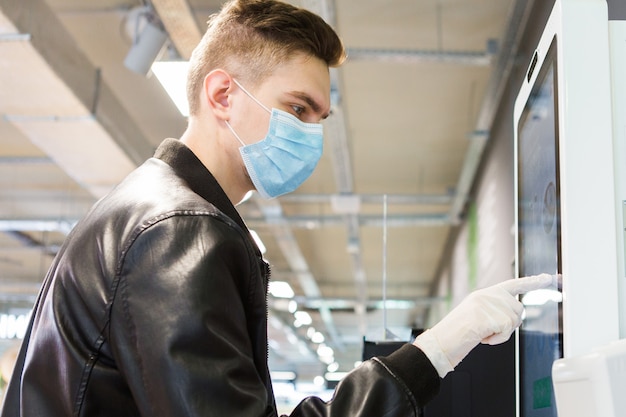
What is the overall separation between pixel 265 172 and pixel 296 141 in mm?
77

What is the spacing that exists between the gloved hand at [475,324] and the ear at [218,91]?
0.51m

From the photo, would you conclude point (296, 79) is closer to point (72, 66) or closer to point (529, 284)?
point (529, 284)

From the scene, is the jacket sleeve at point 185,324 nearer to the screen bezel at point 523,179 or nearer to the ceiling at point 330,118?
the screen bezel at point 523,179

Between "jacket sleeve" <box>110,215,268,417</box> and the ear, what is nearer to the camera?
"jacket sleeve" <box>110,215,268,417</box>

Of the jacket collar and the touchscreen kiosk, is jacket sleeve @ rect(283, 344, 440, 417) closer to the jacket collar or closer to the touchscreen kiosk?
the touchscreen kiosk

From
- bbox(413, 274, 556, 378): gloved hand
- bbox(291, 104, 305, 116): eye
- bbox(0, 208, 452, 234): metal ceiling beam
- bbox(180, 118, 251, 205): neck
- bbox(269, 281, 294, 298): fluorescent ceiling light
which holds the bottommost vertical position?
bbox(413, 274, 556, 378): gloved hand

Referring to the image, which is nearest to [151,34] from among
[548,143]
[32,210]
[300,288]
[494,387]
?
[494,387]

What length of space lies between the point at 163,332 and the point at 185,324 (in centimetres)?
3

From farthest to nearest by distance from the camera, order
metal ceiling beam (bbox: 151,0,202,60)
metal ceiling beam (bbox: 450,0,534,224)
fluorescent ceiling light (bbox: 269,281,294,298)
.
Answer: fluorescent ceiling light (bbox: 269,281,294,298), metal ceiling beam (bbox: 450,0,534,224), metal ceiling beam (bbox: 151,0,202,60)

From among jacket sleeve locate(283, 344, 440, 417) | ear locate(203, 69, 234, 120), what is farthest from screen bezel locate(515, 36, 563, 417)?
ear locate(203, 69, 234, 120)

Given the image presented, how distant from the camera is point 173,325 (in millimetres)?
922

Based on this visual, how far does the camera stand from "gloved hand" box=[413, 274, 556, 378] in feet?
3.50

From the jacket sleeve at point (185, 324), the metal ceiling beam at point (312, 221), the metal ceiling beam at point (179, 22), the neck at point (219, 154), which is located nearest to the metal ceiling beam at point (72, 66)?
the metal ceiling beam at point (179, 22)

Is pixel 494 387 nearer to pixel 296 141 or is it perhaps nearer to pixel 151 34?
pixel 296 141
